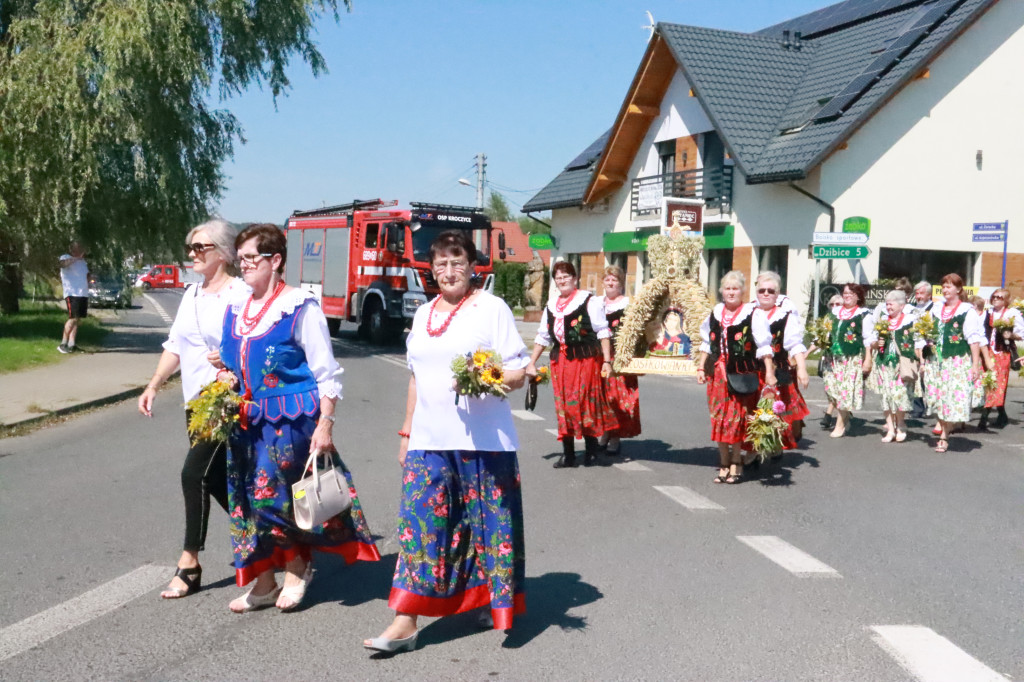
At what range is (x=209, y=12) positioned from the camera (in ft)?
64.3

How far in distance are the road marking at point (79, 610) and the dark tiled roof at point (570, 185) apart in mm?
29202

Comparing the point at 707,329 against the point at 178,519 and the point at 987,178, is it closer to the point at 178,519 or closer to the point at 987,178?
the point at 178,519

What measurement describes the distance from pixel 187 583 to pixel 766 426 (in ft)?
15.6

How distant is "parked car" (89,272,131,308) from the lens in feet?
69.4

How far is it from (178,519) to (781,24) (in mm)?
34646

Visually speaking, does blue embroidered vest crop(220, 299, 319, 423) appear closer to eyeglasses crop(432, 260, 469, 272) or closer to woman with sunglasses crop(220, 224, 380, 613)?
woman with sunglasses crop(220, 224, 380, 613)

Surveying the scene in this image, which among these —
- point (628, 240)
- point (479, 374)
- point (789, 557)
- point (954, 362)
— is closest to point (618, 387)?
point (789, 557)

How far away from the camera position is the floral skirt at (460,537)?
4.55m

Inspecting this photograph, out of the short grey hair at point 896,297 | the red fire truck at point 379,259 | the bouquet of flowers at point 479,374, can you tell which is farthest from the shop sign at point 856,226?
the bouquet of flowers at point 479,374

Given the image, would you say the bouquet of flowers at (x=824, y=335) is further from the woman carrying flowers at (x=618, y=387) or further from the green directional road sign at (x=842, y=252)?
the green directional road sign at (x=842, y=252)

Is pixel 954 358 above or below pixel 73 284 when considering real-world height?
below

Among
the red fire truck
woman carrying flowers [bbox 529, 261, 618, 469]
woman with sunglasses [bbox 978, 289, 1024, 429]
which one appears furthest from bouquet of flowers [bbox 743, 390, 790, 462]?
the red fire truck

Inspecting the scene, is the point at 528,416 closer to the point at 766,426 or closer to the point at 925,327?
the point at 925,327

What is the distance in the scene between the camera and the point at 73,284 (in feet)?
59.5
